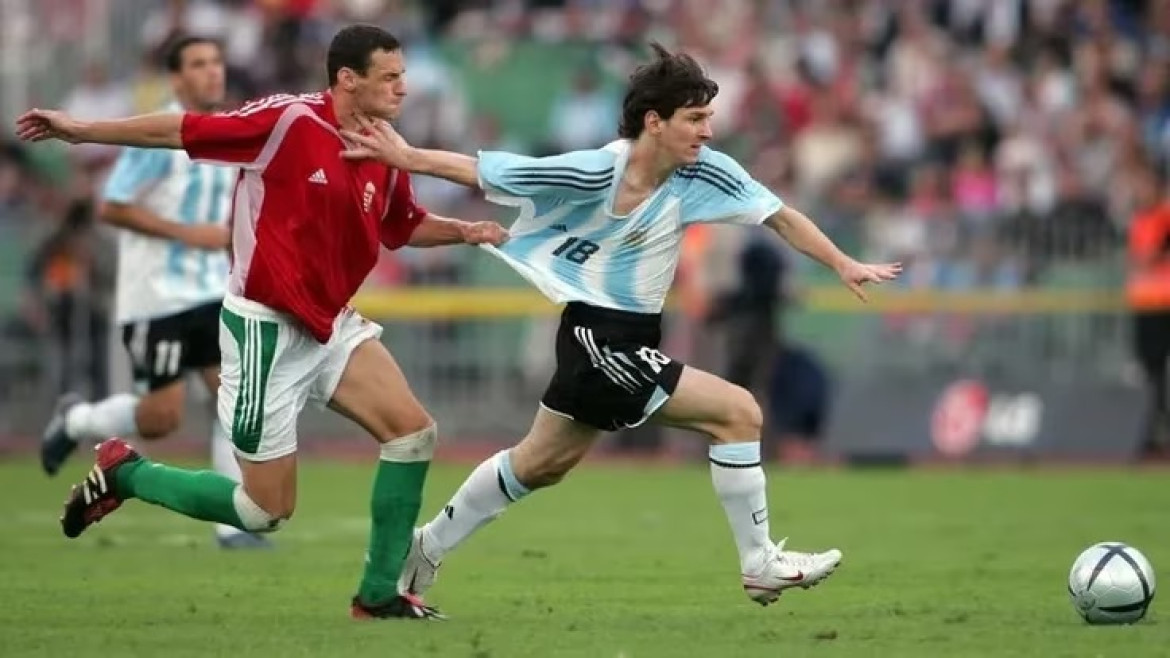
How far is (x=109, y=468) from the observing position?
10.4 m

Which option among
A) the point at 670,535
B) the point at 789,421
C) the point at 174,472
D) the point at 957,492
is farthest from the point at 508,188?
the point at 789,421

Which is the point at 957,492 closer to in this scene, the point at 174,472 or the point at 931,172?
the point at 931,172

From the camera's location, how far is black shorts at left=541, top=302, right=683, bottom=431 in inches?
405

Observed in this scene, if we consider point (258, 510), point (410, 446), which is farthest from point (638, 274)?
point (258, 510)

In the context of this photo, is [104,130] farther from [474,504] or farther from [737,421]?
[737,421]

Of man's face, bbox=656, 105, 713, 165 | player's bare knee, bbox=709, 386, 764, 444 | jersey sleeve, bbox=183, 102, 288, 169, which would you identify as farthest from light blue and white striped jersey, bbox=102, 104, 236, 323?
player's bare knee, bbox=709, 386, 764, 444

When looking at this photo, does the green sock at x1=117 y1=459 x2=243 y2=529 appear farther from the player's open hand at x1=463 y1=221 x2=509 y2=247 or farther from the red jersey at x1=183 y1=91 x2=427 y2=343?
the player's open hand at x1=463 y1=221 x2=509 y2=247

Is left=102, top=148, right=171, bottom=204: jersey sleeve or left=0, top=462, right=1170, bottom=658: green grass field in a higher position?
left=102, top=148, right=171, bottom=204: jersey sleeve

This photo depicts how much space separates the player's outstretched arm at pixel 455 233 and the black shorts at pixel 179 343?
148 inches

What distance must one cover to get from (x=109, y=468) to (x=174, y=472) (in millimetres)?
286

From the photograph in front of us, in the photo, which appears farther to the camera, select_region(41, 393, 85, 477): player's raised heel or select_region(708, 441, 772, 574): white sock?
select_region(41, 393, 85, 477): player's raised heel

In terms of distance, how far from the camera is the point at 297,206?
10.1 meters

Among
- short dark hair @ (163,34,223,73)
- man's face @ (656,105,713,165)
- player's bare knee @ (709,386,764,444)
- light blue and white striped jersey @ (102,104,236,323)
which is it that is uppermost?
short dark hair @ (163,34,223,73)

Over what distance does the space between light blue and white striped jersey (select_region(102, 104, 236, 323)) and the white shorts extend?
4071mm
